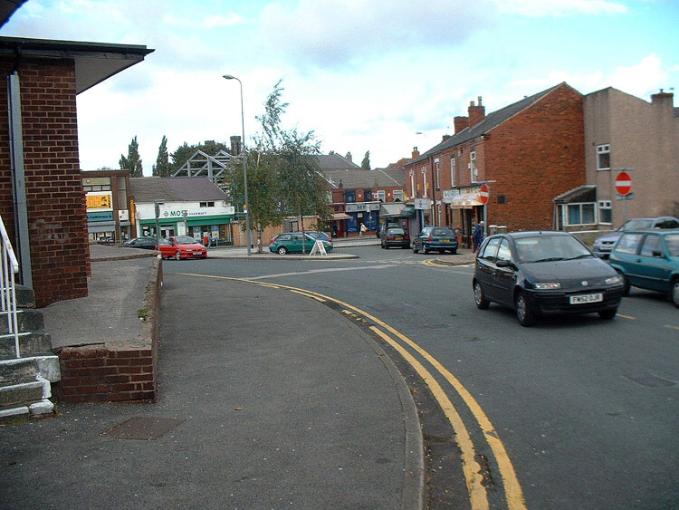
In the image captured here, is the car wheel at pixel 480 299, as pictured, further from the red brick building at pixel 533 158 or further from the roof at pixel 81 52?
the red brick building at pixel 533 158

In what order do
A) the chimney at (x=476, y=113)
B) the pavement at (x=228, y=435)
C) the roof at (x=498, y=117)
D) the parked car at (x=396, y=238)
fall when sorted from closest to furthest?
1. the pavement at (x=228, y=435)
2. the roof at (x=498, y=117)
3. the chimney at (x=476, y=113)
4. the parked car at (x=396, y=238)

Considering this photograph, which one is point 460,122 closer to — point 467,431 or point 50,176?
point 50,176

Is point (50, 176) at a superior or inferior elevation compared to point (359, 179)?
inferior

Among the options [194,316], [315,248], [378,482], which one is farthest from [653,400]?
[315,248]

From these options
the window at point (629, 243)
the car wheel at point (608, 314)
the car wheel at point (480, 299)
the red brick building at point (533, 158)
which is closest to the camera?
the car wheel at point (608, 314)

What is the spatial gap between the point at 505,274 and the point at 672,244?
3.86 meters

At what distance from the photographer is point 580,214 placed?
36188mm

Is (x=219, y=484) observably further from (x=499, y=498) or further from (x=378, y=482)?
(x=499, y=498)

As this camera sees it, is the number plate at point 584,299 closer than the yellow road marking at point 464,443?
No

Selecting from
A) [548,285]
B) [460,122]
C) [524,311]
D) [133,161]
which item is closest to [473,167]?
[460,122]

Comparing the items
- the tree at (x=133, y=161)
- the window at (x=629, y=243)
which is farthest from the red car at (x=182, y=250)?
the tree at (x=133, y=161)

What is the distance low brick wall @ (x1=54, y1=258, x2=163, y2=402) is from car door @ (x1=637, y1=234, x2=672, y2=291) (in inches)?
400

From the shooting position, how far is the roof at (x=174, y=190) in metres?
65.5

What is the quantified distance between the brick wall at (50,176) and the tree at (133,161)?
90.4m
